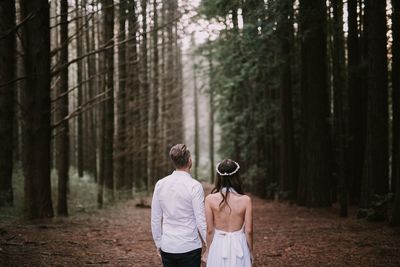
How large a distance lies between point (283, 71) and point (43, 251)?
1476 centimetres

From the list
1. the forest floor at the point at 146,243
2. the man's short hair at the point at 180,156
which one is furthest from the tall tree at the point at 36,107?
the man's short hair at the point at 180,156

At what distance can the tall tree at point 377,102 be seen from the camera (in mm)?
12422

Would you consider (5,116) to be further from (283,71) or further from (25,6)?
(283,71)

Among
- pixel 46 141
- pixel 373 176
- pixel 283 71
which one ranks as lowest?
pixel 373 176

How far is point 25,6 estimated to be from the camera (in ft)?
39.1

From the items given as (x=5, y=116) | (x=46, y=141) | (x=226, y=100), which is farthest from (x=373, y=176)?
(x=226, y=100)

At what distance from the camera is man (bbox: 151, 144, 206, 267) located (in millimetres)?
4770

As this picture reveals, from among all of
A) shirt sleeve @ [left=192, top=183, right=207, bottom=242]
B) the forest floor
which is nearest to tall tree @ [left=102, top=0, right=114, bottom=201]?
the forest floor

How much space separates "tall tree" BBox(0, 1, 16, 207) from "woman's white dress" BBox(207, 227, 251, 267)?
34.6 feet

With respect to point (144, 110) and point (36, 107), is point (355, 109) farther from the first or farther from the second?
point (144, 110)

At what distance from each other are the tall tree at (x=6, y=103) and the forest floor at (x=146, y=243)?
2.35 metres

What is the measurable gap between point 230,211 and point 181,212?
2.08 ft

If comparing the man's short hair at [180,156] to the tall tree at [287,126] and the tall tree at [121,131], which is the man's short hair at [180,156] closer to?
the tall tree at [287,126]

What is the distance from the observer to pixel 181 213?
4793 millimetres
